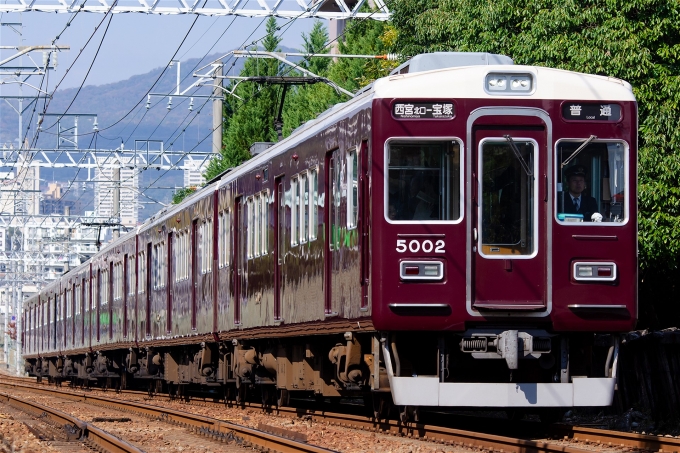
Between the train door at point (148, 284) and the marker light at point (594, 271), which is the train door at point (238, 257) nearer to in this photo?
the marker light at point (594, 271)

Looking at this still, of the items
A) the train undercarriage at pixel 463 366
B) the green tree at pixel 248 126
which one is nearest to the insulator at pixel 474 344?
the train undercarriage at pixel 463 366

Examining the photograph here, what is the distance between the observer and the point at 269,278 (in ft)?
50.6

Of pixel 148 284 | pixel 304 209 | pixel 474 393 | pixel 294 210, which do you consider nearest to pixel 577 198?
pixel 474 393

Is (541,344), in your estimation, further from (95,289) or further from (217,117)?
(217,117)

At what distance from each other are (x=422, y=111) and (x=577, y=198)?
1504 millimetres

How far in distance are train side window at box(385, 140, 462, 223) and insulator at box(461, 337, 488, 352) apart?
103cm

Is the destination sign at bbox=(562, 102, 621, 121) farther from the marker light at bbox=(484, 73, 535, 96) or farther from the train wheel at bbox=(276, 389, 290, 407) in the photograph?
the train wheel at bbox=(276, 389, 290, 407)

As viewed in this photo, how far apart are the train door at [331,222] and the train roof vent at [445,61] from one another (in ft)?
3.49

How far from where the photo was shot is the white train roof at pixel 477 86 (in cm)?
1136

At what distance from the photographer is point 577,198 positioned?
11367 mm

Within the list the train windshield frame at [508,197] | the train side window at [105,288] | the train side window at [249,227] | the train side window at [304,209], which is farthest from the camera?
the train side window at [105,288]

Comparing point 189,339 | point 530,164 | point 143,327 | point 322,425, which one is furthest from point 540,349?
point 143,327

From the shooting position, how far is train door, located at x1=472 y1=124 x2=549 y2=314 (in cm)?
1112

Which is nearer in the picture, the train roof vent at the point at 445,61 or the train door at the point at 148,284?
the train roof vent at the point at 445,61
